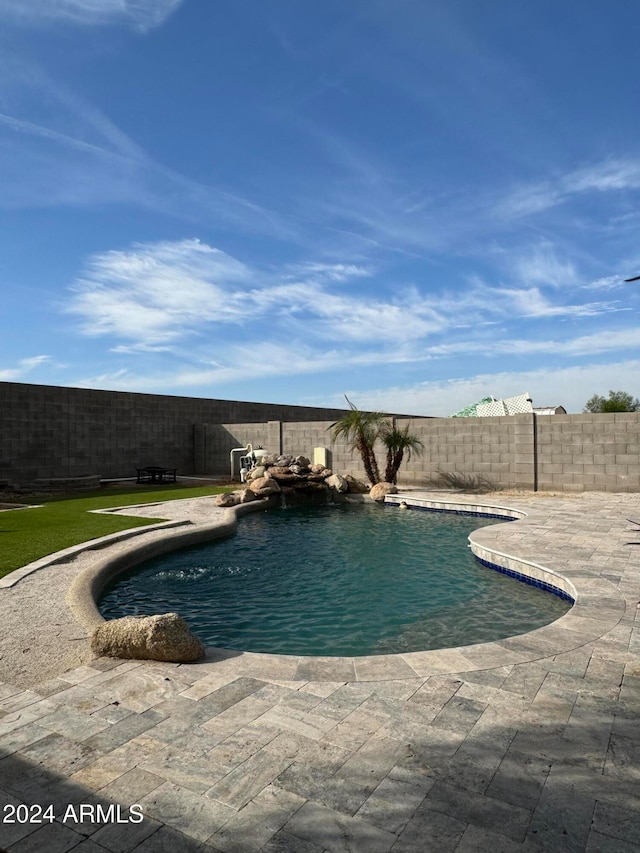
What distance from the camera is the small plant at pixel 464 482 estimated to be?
53.2ft

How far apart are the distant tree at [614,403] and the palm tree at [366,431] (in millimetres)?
40770

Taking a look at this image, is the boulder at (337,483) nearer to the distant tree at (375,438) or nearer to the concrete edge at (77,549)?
the distant tree at (375,438)

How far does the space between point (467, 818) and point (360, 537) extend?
8.25 m

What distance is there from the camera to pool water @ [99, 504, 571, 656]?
5.44m

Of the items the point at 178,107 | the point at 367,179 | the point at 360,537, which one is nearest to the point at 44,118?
the point at 178,107

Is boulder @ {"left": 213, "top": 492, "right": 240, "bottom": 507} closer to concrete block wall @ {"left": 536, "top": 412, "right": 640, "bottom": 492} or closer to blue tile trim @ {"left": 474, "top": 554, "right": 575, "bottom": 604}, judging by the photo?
blue tile trim @ {"left": 474, "top": 554, "right": 575, "bottom": 604}

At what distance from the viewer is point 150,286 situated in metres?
14.5

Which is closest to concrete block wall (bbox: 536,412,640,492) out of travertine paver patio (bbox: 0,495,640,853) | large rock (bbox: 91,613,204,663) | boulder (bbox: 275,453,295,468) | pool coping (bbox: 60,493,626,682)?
boulder (bbox: 275,453,295,468)

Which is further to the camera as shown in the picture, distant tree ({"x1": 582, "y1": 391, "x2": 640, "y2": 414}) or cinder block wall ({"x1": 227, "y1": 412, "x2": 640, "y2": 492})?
distant tree ({"x1": 582, "y1": 391, "x2": 640, "y2": 414})

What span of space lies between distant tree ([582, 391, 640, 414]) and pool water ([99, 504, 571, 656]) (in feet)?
156

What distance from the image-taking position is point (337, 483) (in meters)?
16.0

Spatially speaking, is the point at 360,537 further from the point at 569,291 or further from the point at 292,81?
the point at 569,291

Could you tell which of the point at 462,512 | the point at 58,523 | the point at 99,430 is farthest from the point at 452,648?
the point at 99,430

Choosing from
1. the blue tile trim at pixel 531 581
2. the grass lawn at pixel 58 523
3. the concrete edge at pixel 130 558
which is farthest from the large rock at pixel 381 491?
the blue tile trim at pixel 531 581
